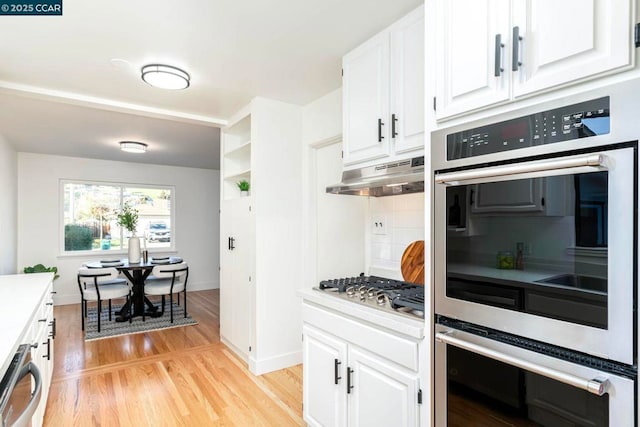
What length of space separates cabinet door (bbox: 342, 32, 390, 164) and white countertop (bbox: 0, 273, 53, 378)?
5.92ft

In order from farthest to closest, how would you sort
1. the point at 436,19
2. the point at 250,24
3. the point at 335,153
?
the point at 335,153 < the point at 250,24 < the point at 436,19

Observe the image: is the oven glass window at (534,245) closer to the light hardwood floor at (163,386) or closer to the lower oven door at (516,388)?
the lower oven door at (516,388)

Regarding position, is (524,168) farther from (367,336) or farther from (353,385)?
(353,385)

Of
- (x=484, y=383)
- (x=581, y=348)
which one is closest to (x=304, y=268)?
(x=484, y=383)

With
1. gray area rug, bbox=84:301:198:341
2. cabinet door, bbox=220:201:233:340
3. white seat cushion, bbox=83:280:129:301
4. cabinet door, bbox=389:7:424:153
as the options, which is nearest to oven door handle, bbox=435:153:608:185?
cabinet door, bbox=389:7:424:153

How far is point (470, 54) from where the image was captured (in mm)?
1301

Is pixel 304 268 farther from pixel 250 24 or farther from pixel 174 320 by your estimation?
pixel 174 320

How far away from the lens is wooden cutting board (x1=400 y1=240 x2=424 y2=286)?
221cm

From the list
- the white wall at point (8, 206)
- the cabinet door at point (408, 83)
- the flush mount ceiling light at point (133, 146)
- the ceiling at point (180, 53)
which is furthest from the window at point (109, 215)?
the cabinet door at point (408, 83)

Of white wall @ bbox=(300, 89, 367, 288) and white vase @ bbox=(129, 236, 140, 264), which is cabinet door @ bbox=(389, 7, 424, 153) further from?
white vase @ bbox=(129, 236, 140, 264)

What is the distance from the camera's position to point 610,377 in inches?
37.2

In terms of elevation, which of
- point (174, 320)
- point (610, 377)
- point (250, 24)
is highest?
point (250, 24)

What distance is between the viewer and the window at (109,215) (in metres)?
6.18

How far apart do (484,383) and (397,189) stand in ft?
4.22
